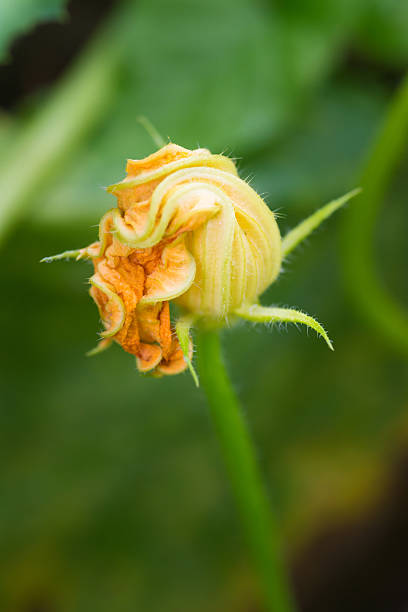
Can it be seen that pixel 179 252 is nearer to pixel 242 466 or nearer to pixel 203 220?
pixel 203 220

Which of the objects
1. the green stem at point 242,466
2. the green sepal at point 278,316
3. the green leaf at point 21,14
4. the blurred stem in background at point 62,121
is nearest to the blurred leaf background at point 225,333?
the blurred stem in background at point 62,121

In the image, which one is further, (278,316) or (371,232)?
(371,232)

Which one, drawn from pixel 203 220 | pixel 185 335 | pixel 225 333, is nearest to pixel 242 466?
pixel 185 335

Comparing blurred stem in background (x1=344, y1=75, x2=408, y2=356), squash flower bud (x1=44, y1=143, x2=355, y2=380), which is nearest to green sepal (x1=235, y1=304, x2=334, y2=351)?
squash flower bud (x1=44, y1=143, x2=355, y2=380)

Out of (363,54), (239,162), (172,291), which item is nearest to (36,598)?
(239,162)

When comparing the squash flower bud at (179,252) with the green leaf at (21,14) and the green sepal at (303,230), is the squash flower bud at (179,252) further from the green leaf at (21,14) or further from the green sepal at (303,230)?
the green leaf at (21,14)

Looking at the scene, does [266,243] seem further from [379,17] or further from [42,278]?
[379,17]
